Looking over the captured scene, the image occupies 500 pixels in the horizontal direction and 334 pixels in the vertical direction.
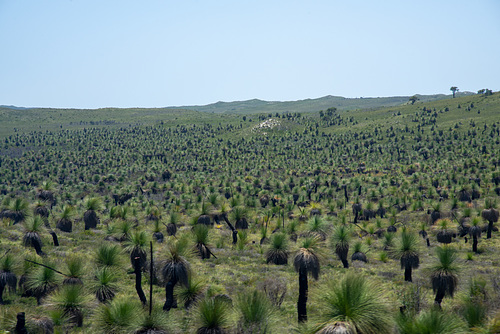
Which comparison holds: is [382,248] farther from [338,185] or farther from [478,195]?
[338,185]

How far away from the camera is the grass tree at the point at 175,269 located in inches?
784

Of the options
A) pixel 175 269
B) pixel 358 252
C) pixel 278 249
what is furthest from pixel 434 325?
pixel 358 252

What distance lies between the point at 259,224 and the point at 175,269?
129 ft

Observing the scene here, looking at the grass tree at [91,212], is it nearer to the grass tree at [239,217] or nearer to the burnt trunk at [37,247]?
the burnt trunk at [37,247]

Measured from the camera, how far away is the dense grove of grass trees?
14102mm

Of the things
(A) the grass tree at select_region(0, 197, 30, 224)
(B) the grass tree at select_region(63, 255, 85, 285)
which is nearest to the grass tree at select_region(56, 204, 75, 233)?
(A) the grass tree at select_region(0, 197, 30, 224)

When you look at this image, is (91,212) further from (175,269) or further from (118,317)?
(118,317)

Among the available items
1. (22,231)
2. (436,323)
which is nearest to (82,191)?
(22,231)

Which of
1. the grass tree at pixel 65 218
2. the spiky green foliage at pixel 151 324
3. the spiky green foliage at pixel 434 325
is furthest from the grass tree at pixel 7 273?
the spiky green foliage at pixel 434 325

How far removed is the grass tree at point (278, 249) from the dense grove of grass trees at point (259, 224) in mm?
115

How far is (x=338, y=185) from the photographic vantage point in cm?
8688

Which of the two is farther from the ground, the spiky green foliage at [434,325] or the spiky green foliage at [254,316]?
the spiky green foliage at [434,325]

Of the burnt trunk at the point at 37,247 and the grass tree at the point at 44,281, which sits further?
the burnt trunk at the point at 37,247

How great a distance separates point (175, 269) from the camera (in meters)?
19.9
